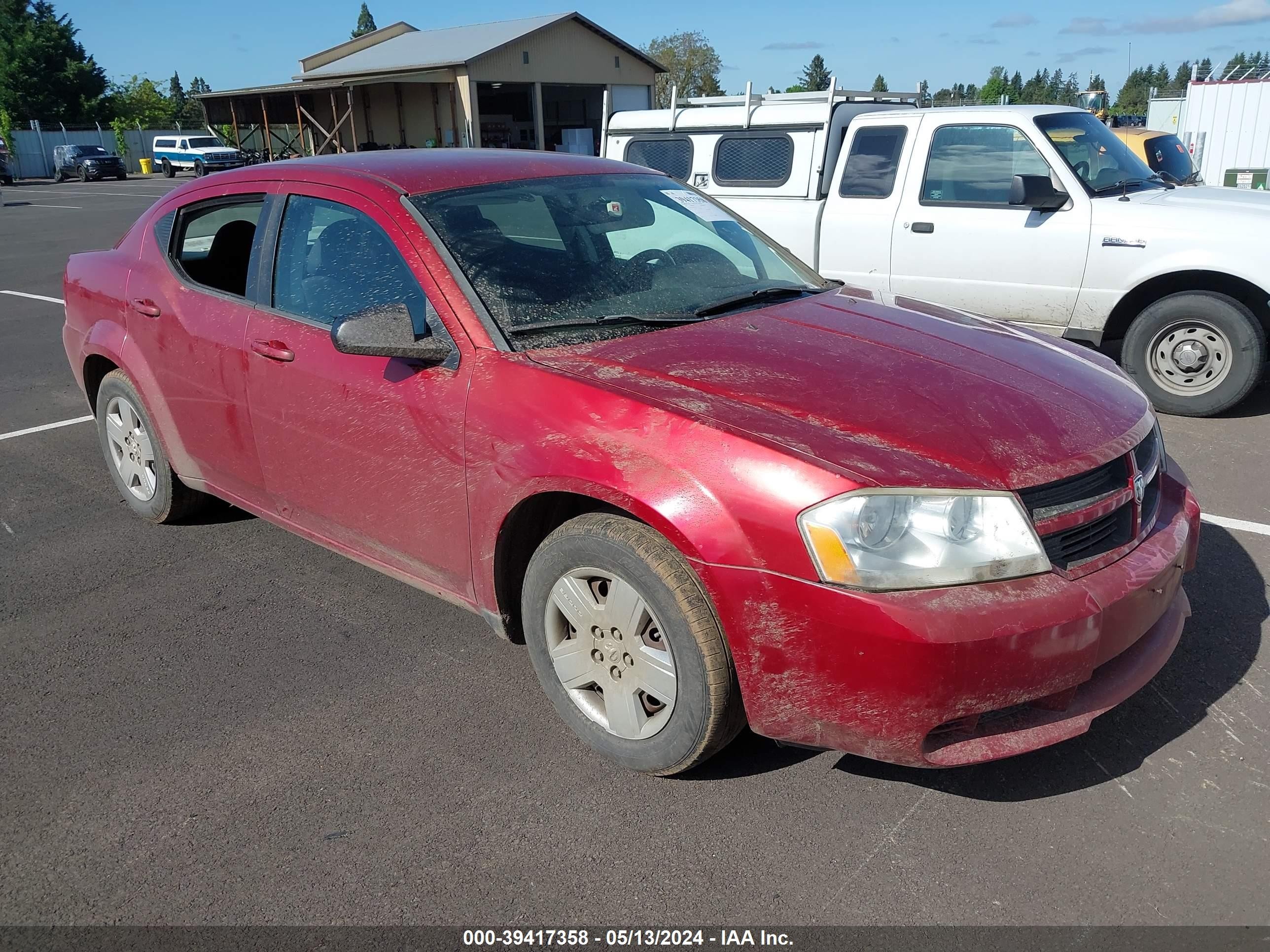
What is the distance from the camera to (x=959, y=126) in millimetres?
7125

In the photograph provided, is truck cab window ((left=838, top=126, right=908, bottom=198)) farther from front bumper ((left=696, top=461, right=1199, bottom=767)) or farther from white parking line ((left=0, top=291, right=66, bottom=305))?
white parking line ((left=0, top=291, right=66, bottom=305))

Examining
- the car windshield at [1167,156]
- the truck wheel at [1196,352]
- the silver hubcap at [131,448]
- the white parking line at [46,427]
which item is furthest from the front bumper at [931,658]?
the car windshield at [1167,156]

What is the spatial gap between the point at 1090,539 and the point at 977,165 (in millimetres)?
5165

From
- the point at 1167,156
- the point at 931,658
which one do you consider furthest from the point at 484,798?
the point at 1167,156

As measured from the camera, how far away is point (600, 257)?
11.7 feet

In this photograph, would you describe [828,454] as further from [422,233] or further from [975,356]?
[422,233]

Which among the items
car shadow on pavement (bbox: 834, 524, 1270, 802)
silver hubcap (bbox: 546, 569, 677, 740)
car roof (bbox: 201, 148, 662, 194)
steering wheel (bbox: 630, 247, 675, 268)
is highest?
car roof (bbox: 201, 148, 662, 194)

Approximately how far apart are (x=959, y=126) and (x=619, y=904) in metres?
6.34

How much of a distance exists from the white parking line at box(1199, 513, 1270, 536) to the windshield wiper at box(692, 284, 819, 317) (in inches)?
90.8

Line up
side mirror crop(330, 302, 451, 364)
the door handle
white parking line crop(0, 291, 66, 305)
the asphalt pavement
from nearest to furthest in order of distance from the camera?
the asphalt pavement, side mirror crop(330, 302, 451, 364), the door handle, white parking line crop(0, 291, 66, 305)

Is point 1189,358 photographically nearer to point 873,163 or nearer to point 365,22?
point 873,163

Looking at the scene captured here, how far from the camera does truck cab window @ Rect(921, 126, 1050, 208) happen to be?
6.90m

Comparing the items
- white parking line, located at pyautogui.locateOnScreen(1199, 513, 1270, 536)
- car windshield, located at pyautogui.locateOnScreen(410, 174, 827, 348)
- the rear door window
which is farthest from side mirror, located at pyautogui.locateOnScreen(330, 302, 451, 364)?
white parking line, located at pyautogui.locateOnScreen(1199, 513, 1270, 536)

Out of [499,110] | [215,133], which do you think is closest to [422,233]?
[499,110]
